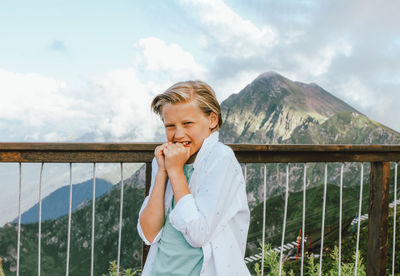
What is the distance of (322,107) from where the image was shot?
160875mm

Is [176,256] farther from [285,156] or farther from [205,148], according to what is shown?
[285,156]

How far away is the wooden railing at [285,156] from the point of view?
6.16 ft

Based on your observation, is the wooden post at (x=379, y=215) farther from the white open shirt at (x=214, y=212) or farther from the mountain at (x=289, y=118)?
the mountain at (x=289, y=118)

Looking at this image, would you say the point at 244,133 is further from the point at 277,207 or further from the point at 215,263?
the point at 215,263

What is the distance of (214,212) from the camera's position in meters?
1.16

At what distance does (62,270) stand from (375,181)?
340 feet

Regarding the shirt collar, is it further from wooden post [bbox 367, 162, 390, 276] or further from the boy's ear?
wooden post [bbox 367, 162, 390, 276]

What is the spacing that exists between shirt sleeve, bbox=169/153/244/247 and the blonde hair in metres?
0.21

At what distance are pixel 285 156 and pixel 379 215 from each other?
0.82 m

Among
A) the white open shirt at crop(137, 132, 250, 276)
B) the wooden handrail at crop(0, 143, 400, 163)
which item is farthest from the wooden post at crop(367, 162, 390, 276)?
the white open shirt at crop(137, 132, 250, 276)

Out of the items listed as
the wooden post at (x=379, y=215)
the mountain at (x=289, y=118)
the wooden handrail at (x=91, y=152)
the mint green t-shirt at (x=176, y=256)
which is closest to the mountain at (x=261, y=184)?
the mountain at (x=289, y=118)

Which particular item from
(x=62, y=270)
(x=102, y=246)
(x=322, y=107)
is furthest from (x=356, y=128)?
(x=62, y=270)

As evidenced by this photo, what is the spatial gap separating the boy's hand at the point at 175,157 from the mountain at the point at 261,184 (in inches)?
2225

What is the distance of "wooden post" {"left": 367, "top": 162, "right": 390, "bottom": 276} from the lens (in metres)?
2.41
